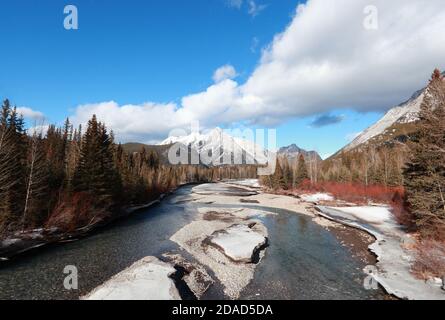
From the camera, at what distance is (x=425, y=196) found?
917 inches

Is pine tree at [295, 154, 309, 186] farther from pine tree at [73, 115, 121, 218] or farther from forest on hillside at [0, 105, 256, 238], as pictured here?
pine tree at [73, 115, 121, 218]

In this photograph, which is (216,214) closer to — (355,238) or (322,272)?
(355,238)

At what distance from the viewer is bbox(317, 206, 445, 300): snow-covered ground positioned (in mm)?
15500

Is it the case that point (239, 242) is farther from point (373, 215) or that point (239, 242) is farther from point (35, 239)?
point (373, 215)

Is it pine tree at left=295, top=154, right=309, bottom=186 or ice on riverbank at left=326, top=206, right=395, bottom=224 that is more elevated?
pine tree at left=295, top=154, right=309, bottom=186

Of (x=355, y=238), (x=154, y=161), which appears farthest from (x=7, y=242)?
(x=154, y=161)

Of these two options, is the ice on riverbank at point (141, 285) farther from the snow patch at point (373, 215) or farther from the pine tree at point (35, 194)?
the snow patch at point (373, 215)

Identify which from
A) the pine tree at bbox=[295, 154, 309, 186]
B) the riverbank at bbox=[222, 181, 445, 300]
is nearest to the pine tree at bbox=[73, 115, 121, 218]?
the riverbank at bbox=[222, 181, 445, 300]

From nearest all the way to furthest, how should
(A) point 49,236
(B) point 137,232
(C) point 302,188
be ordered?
(A) point 49,236
(B) point 137,232
(C) point 302,188

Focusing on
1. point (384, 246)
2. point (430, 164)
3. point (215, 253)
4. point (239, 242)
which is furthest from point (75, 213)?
point (430, 164)

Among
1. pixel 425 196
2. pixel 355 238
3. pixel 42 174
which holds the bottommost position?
pixel 355 238

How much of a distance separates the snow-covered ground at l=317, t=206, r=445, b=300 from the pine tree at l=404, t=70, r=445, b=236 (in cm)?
386

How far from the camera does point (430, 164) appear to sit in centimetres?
2425

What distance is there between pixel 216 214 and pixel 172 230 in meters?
13.7
